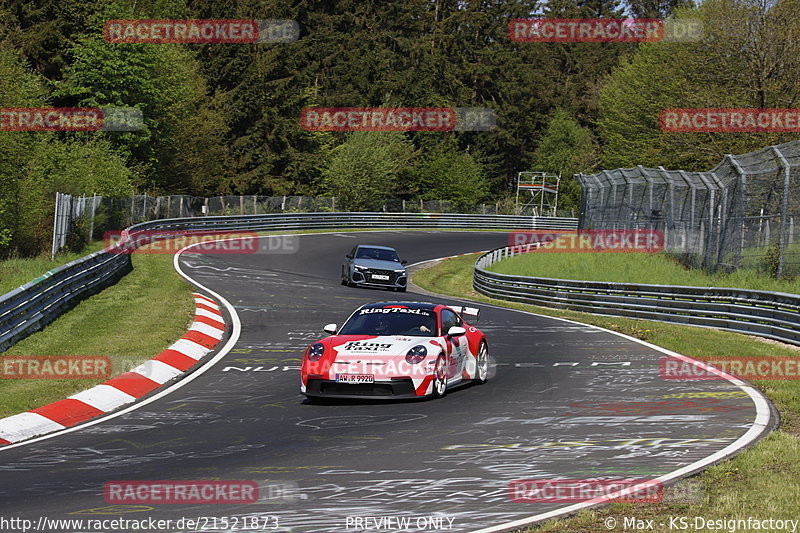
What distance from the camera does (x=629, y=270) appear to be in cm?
3152

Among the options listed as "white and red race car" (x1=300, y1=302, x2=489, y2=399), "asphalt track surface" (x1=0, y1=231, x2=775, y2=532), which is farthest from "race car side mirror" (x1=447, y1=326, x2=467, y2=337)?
"asphalt track surface" (x1=0, y1=231, x2=775, y2=532)

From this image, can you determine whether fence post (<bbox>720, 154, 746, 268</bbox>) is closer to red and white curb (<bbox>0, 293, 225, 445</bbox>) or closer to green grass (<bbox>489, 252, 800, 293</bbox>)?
green grass (<bbox>489, 252, 800, 293</bbox>)

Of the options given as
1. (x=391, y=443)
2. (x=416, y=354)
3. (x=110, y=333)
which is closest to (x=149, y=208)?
(x=110, y=333)

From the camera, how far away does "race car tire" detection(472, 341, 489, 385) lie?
45.3 ft

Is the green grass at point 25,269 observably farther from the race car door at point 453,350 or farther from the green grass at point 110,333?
the race car door at point 453,350

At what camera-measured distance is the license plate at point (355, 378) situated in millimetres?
11859

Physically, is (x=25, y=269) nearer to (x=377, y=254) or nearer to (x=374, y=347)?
(x=377, y=254)

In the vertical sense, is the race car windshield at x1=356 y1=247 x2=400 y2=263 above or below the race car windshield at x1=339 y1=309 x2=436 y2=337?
below

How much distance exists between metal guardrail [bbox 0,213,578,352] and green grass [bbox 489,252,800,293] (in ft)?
48.1

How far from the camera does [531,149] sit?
118 m

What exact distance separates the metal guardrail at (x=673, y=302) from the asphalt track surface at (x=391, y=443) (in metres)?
3.95

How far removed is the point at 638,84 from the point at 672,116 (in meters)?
14.8

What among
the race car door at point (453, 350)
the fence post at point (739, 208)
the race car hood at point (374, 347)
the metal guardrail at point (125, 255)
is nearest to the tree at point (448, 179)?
the metal guardrail at point (125, 255)

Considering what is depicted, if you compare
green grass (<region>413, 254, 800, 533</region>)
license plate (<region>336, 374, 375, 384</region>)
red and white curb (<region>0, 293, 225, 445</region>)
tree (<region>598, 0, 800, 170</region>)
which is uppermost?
tree (<region>598, 0, 800, 170</region>)
